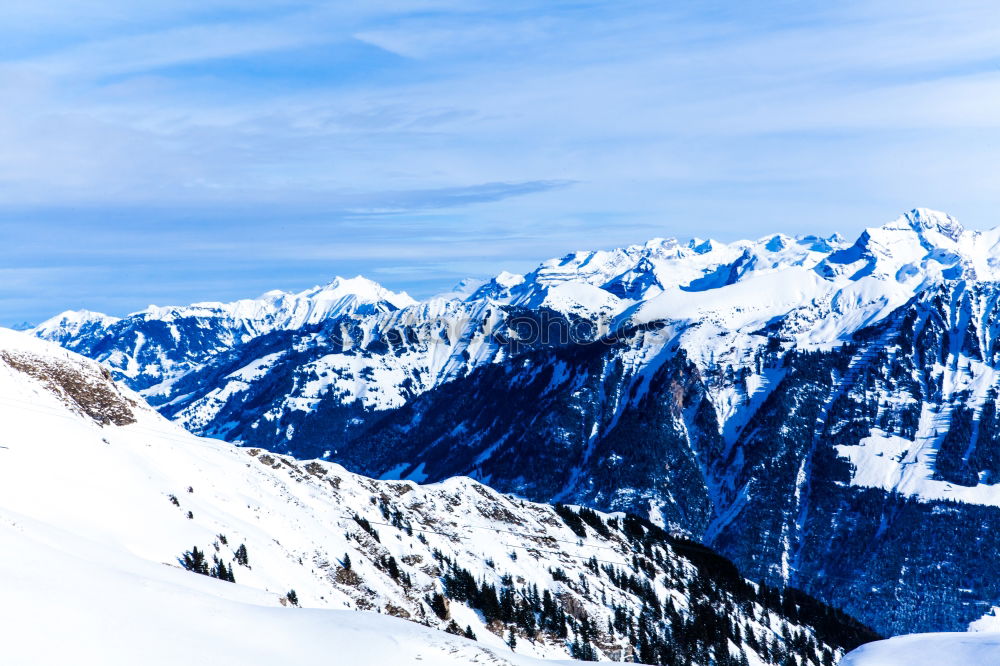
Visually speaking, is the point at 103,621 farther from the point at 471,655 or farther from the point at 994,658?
the point at 994,658

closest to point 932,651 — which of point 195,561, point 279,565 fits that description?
point 279,565

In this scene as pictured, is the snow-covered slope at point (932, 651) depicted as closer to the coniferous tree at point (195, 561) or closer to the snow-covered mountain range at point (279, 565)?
the snow-covered mountain range at point (279, 565)

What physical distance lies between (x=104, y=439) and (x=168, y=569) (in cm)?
3830

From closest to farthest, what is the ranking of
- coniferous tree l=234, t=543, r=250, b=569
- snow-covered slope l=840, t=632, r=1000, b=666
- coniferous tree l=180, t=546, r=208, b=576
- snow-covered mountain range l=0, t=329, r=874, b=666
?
snow-covered mountain range l=0, t=329, r=874, b=666
snow-covered slope l=840, t=632, r=1000, b=666
coniferous tree l=180, t=546, r=208, b=576
coniferous tree l=234, t=543, r=250, b=569

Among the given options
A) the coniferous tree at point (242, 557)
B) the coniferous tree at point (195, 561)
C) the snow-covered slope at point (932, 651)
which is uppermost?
the coniferous tree at point (195, 561)

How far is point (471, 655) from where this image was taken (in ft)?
129

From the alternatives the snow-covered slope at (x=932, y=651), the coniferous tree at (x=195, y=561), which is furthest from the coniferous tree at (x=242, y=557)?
the snow-covered slope at (x=932, y=651)

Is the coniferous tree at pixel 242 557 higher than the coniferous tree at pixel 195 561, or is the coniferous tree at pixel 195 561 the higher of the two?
the coniferous tree at pixel 195 561

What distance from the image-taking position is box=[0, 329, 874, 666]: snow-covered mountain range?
117 feet

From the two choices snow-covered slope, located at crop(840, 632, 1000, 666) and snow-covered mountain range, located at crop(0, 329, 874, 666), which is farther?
snow-covered slope, located at crop(840, 632, 1000, 666)

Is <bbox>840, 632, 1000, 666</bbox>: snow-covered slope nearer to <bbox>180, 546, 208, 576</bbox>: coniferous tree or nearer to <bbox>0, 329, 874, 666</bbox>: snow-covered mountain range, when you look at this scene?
<bbox>0, 329, 874, 666</bbox>: snow-covered mountain range

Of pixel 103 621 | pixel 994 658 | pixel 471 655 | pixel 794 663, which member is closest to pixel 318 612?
pixel 471 655

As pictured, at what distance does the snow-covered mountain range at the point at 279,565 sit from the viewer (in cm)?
3566

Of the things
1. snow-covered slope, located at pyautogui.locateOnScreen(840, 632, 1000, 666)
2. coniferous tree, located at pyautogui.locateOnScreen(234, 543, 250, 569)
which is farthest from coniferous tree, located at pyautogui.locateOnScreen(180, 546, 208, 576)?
snow-covered slope, located at pyautogui.locateOnScreen(840, 632, 1000, 666)
